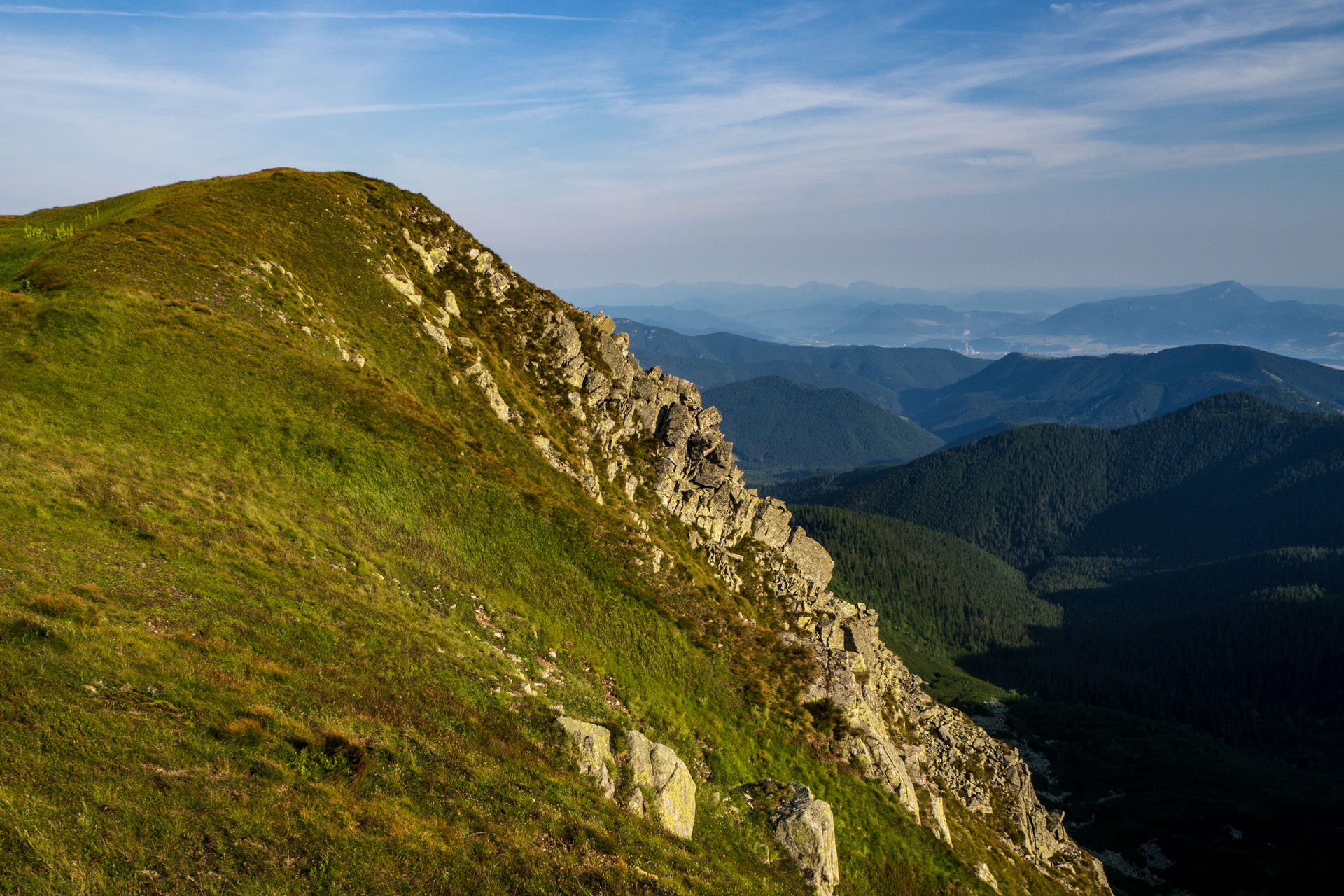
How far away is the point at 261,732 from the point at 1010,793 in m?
81.2

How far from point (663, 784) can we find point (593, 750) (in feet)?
10.9

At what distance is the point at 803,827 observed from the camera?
2716cm

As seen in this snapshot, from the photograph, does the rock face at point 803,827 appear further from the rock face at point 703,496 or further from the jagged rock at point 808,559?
the jagged rock at point 808,559

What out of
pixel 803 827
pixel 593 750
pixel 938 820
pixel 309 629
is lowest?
pixel 938 820

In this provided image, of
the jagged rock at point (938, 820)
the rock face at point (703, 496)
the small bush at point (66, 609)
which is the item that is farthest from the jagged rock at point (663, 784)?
the rock face at point (703, 496)

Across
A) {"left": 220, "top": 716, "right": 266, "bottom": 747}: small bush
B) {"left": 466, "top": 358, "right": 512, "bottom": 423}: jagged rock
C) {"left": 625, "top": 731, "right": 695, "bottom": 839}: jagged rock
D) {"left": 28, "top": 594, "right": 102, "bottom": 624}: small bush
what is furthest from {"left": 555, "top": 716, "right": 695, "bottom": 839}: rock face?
{"left": 466, "top": 358, "right": 512, "bottom": 423}: jagged rock

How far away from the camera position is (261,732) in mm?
15914

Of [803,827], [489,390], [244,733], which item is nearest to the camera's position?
[244,733]

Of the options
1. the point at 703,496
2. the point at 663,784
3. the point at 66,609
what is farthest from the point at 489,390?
the point at 663,784

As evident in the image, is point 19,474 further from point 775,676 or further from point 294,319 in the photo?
point 775,676

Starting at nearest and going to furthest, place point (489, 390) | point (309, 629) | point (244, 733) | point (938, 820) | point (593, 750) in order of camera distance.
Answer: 1. point (244, 733)
2. point (593, 750)
3. point (309, 629)
4. point (938, 820)
5. point (489, 390)

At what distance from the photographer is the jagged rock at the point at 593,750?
21859mm

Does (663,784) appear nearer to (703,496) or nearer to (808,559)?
(703,496)

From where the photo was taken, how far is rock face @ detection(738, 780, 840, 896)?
26641 mm
